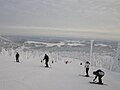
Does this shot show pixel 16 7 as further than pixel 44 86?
Yes

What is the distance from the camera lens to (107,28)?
283cm

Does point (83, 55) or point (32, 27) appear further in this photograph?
point (83, 55)

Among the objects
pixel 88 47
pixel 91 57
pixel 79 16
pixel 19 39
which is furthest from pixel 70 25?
pixel 19 39

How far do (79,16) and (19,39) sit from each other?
986mm

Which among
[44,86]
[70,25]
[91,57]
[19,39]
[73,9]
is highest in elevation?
[73,9]

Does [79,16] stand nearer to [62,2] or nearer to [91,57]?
[62,2]

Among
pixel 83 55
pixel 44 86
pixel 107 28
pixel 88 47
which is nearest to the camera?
pixel 44 86

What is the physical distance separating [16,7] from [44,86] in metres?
1.35

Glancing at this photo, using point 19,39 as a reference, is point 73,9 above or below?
above

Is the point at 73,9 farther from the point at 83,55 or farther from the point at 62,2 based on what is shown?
the point at 83,55

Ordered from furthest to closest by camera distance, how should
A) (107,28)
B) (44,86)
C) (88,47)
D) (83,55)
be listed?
(83,55), (88,47), (107,28), (44,86)

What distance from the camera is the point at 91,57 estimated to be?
10.6 feet

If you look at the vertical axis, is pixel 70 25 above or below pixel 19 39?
above

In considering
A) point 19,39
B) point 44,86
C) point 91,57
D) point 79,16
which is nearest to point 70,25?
point 79,16
